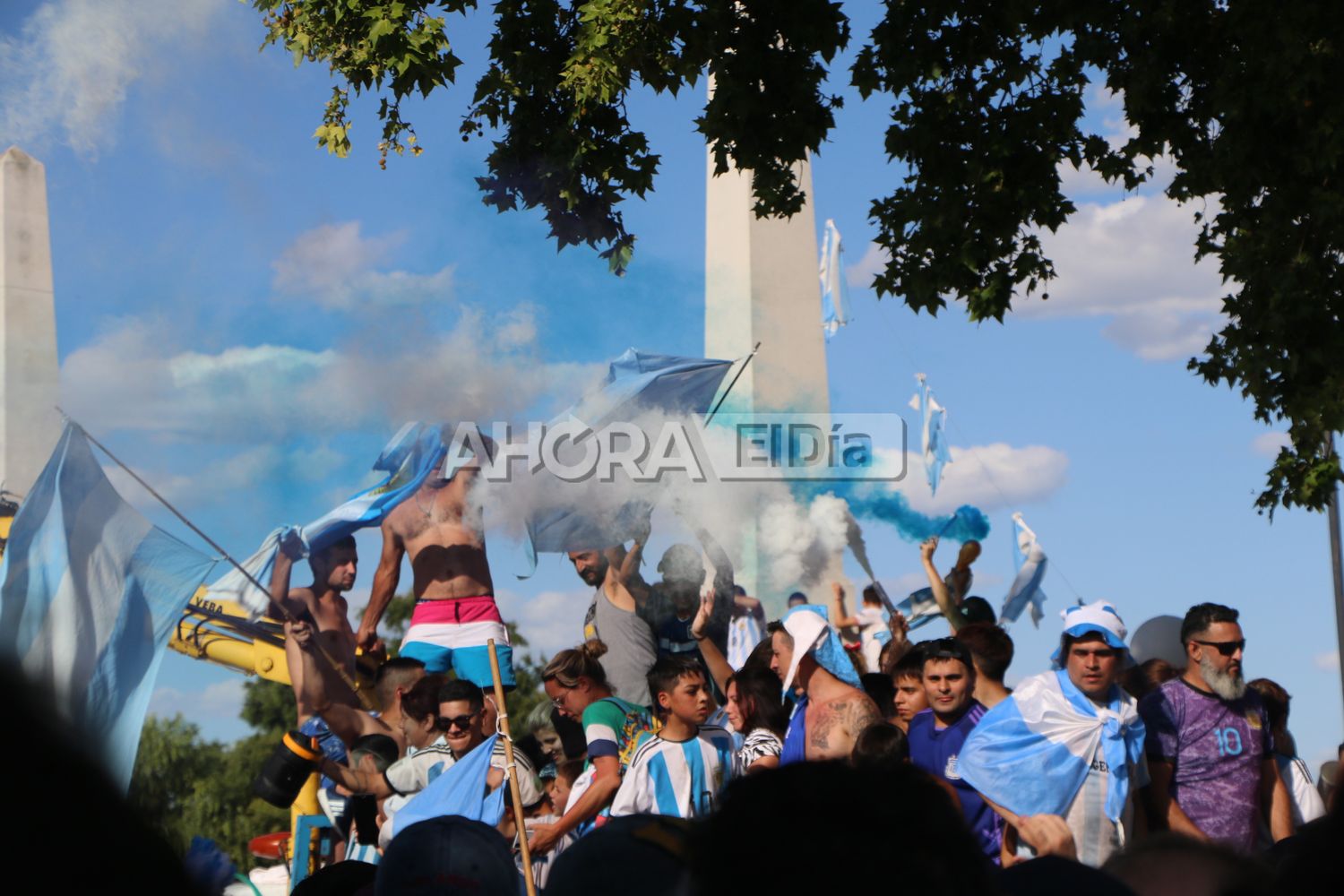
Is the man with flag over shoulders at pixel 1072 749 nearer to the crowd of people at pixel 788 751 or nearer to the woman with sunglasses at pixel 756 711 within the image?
the crowd of people at pixel 788 751

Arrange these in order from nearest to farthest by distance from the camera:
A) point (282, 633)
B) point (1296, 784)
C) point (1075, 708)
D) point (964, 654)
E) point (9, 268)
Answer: point (1075, 708)
point (964, 654)
point (1296, 784)
point (282, 633)
point (9, 268)

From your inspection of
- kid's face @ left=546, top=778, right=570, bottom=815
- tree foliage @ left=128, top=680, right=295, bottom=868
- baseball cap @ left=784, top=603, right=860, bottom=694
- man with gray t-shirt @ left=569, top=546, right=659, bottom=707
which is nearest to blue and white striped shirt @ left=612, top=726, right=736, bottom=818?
baseball cap @ left=784, top=603, right=860, bottom=694

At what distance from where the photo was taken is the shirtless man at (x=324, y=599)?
8719 millimetres

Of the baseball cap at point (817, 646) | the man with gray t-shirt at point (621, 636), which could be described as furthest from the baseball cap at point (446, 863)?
the man with gray t-shirt at point (621, 636)

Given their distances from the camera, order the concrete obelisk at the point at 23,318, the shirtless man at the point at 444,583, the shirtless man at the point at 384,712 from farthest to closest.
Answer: the concrete obelisk at the point at 23,318 < the shirtless man at the point at 444,583 < the shirtless man at the point at 384,712

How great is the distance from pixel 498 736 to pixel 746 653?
4.30 metres

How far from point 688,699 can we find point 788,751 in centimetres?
41

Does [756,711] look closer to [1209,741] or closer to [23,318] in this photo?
[1209,741]

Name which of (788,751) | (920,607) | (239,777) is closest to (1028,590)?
(920,607)

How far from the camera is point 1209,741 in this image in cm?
514

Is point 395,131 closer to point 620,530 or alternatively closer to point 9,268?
point 620,530

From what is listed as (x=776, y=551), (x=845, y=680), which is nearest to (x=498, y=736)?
(x=845, y=680)

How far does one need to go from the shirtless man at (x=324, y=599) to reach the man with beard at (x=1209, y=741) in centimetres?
490

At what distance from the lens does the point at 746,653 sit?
9664 mm
